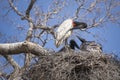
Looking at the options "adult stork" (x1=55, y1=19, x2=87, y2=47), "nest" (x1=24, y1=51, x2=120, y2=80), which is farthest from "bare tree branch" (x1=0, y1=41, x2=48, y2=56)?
Answer: "adult stork" (x1=55, y1=19, x2=87, y2=47)

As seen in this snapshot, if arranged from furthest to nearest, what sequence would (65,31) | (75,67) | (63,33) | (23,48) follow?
(65,31) → (63,33) → (23,48) → (75,67)

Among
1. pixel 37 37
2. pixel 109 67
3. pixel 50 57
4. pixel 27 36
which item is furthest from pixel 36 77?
pixel 37 37

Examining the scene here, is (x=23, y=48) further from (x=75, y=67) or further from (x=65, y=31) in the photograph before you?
(x=65, y=31)

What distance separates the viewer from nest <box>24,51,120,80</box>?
7036 mm

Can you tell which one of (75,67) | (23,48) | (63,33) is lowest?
(75,67)

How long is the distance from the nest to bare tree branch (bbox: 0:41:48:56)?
0.17 metres

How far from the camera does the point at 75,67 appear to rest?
7246mm

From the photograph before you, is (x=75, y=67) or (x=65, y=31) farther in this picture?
(x=65, y=31)

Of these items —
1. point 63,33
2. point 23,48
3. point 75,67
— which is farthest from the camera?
point 63,33

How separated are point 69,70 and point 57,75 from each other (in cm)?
28

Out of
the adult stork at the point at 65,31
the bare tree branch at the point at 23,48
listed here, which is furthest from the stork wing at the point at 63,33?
the bare tree branch at the point at 23,48

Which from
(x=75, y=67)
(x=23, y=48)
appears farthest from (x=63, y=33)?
(x=75, y=67)

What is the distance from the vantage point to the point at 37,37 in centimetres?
1423

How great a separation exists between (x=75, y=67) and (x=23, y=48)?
1.20 meters
